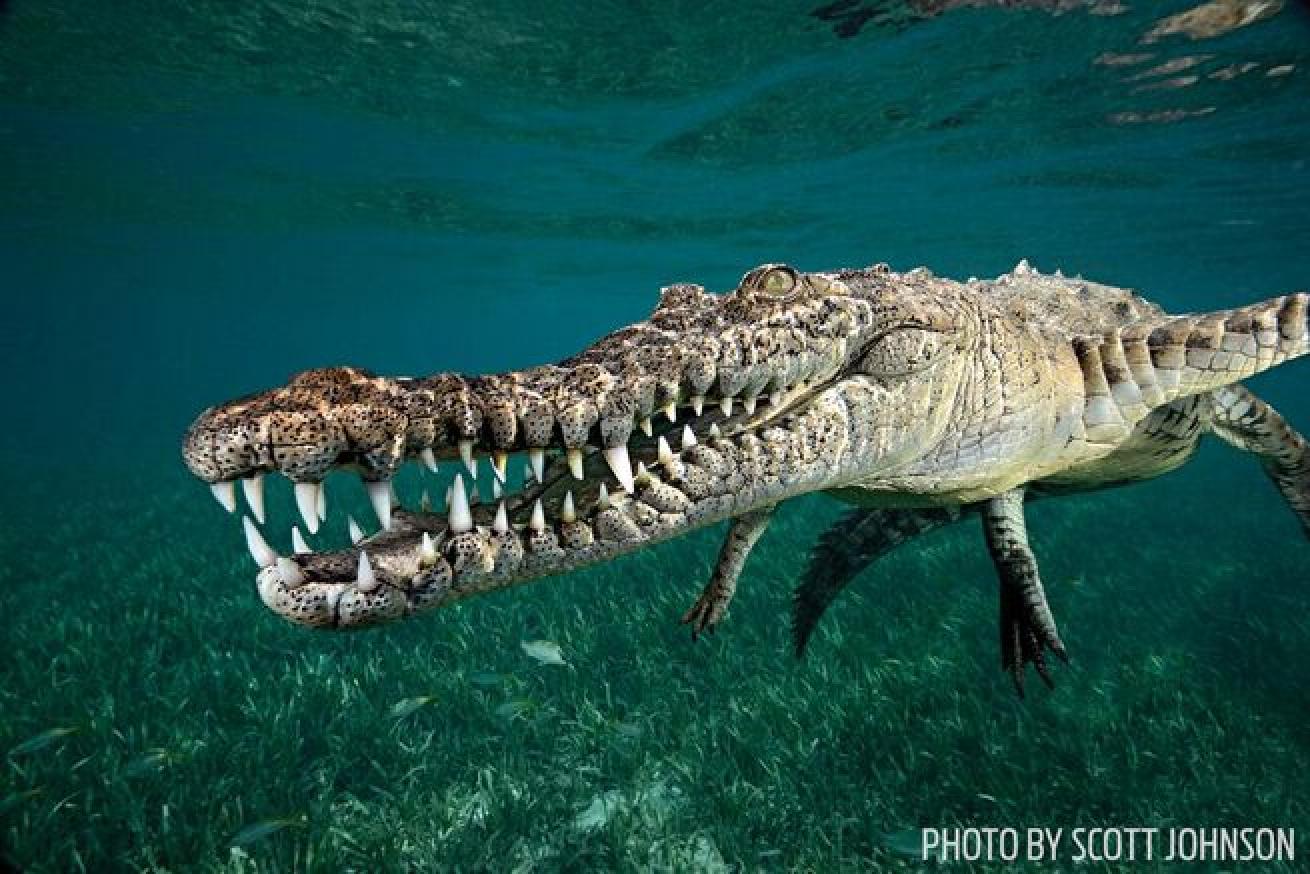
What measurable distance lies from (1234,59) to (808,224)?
13.7 meters

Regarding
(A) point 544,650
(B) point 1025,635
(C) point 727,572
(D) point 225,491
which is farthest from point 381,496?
(A) point 544,650

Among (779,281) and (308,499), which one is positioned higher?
(779,281)

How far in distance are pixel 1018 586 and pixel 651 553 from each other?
283 inches

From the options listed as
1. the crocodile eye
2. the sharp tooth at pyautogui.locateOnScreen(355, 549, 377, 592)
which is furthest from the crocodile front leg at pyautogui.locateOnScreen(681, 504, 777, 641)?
the sharp tooth at pyautogui.locateOnScreen(355, 549, 377, 592)

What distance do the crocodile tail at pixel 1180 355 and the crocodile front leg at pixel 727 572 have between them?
165 centimetres

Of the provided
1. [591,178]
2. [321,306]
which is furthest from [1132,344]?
[321,306]

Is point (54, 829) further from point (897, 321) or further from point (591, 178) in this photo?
point (591, 178)

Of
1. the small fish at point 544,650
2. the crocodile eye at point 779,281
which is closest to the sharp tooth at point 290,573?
the crocodile eye at point 779,281

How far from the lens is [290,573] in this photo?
2006mm

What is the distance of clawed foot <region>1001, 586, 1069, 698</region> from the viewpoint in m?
→ 3.45

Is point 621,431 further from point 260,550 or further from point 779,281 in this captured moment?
point 260,550

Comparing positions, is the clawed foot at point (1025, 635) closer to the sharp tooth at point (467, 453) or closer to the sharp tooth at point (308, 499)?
the sharp tooth at point (467, 453)

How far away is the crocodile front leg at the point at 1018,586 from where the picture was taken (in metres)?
3.51

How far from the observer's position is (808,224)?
82.2 feet
